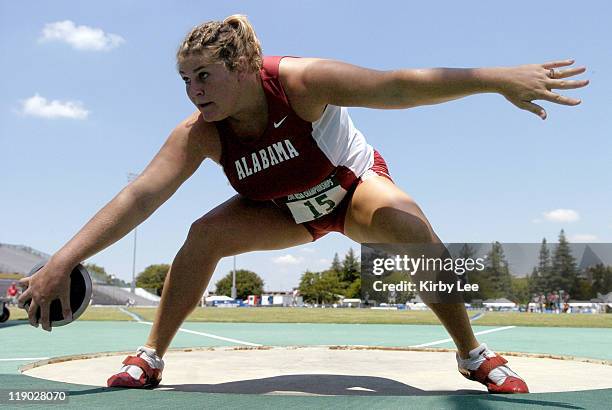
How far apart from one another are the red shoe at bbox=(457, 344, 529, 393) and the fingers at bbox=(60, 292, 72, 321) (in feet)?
5.72

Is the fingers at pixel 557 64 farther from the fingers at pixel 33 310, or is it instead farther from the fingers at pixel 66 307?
the fingers at pixel 33 310

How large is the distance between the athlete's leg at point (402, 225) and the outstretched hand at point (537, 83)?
0.78 metres

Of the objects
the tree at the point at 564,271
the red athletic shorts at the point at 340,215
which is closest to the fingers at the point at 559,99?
the red athletic shorts at the point at 340,215

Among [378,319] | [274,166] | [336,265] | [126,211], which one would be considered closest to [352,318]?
[378,319]

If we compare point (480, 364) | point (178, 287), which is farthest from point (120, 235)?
point (480, 364)

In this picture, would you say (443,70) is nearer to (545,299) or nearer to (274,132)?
(274,132)

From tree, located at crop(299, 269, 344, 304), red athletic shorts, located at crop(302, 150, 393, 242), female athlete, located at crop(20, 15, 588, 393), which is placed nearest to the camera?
female athlete, located at crop(20, 15, 588, 393)

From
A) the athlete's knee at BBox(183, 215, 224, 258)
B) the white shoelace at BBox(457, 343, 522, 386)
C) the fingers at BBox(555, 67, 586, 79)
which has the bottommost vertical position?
the white shoelace at BBox(457, 343, 522, 386)

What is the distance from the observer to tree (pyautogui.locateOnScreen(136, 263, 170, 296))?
97.7m

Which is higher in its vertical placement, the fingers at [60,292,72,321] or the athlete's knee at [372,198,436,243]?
the athlete's knee at [372,198,436,243]

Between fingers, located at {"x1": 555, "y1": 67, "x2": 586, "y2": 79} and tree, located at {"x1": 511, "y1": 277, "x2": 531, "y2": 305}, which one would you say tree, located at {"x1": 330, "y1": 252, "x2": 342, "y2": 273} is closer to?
tree, located at {"x1": 511, "y1": 277, "x2": 531, "y2": 305}

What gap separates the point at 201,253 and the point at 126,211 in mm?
557

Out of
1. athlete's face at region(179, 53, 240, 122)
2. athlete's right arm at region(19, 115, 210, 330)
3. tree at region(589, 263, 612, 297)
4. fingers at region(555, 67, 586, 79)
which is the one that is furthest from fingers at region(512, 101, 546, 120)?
tree at region(589, 263, 612, 297)

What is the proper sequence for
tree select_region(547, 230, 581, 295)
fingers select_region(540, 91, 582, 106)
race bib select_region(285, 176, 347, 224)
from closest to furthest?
fingers select_region(540, 91, 582, 106)
race bib select_region(285, 176, 347, 224)
tree select_region(547, 230, 581, 295)
